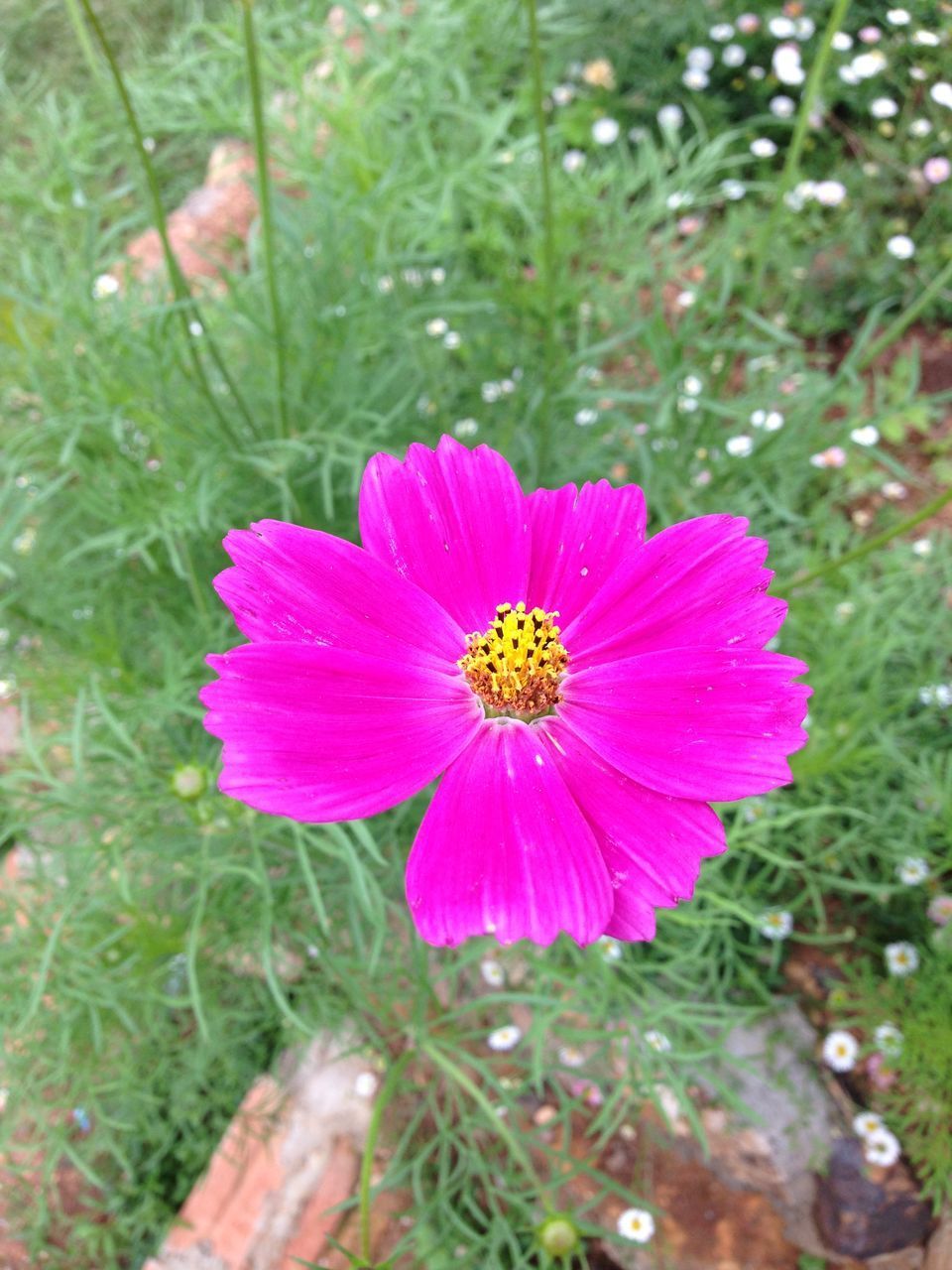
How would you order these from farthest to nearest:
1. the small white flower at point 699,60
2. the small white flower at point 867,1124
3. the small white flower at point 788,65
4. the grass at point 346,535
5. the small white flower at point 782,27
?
the small white flower at point 699,60 → the small white flower at point 782,27 → the small white flower at point 788,65 → the small white flower at point 867,1124 → the grass at point 346,535

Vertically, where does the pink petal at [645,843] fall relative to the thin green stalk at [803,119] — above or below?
below

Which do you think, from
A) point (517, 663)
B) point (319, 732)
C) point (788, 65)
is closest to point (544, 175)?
point (517, 663)

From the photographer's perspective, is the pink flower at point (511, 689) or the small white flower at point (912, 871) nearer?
the pink flower at point (511, 689)

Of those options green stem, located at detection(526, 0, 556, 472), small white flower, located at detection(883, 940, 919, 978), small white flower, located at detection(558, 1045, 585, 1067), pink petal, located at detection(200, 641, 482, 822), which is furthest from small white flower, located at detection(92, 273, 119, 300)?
small white flower, located at detection(883, 940, 919, 978)

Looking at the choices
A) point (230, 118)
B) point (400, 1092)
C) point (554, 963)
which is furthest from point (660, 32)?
point (400, 1092)

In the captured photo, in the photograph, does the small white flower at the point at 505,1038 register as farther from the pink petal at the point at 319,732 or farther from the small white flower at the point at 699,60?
the small white flower at the point at 699,60

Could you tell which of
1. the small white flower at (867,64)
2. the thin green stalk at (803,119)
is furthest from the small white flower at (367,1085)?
the small white flower at (867,64)

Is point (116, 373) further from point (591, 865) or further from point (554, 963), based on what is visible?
point (591, 865)

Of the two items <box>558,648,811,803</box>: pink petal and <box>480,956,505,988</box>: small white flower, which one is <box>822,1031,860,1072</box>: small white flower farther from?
<box>558,648,811,803</box>: pink petal

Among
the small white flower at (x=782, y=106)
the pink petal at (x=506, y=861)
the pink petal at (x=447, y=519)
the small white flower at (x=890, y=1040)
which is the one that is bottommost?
the small white flower at (x=890, y=1040)
